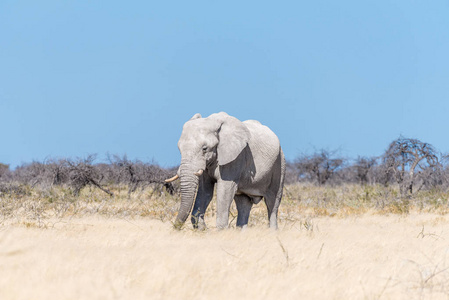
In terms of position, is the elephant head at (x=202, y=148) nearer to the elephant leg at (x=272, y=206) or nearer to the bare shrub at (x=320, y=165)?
the elephant leg at (x=272, y=206)

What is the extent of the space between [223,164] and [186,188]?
673 mm

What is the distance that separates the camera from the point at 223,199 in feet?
24.8

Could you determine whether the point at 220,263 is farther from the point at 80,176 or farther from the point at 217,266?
the point at 80,176

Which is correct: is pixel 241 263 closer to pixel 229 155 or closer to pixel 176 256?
pixel 176 256

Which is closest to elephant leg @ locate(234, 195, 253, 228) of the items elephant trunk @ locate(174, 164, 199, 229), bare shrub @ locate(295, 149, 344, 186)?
elephant trunk @ locate(174, 164, 199, 229)

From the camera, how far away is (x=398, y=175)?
18.2 metres

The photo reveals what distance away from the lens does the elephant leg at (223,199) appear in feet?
24.7

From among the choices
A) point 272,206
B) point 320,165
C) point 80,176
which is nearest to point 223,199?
point 272,206

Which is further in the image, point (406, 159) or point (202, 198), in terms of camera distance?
point (406, 159)

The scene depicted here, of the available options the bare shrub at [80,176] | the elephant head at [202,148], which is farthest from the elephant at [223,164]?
the bare shrub at [80,176]

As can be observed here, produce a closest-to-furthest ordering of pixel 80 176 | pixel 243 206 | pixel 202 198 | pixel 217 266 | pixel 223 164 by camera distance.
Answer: pixel 217 266, pixel 223 164, pixel 202 198, pixel 243 206, pixel 80 176

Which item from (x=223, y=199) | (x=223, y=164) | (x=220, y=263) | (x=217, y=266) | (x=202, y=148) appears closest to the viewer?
(x=217, y=266)

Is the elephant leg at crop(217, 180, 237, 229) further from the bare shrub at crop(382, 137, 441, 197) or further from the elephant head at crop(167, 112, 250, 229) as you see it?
the bare shrub at crop(382, 137, 441, 197)

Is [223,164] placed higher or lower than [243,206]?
higher
